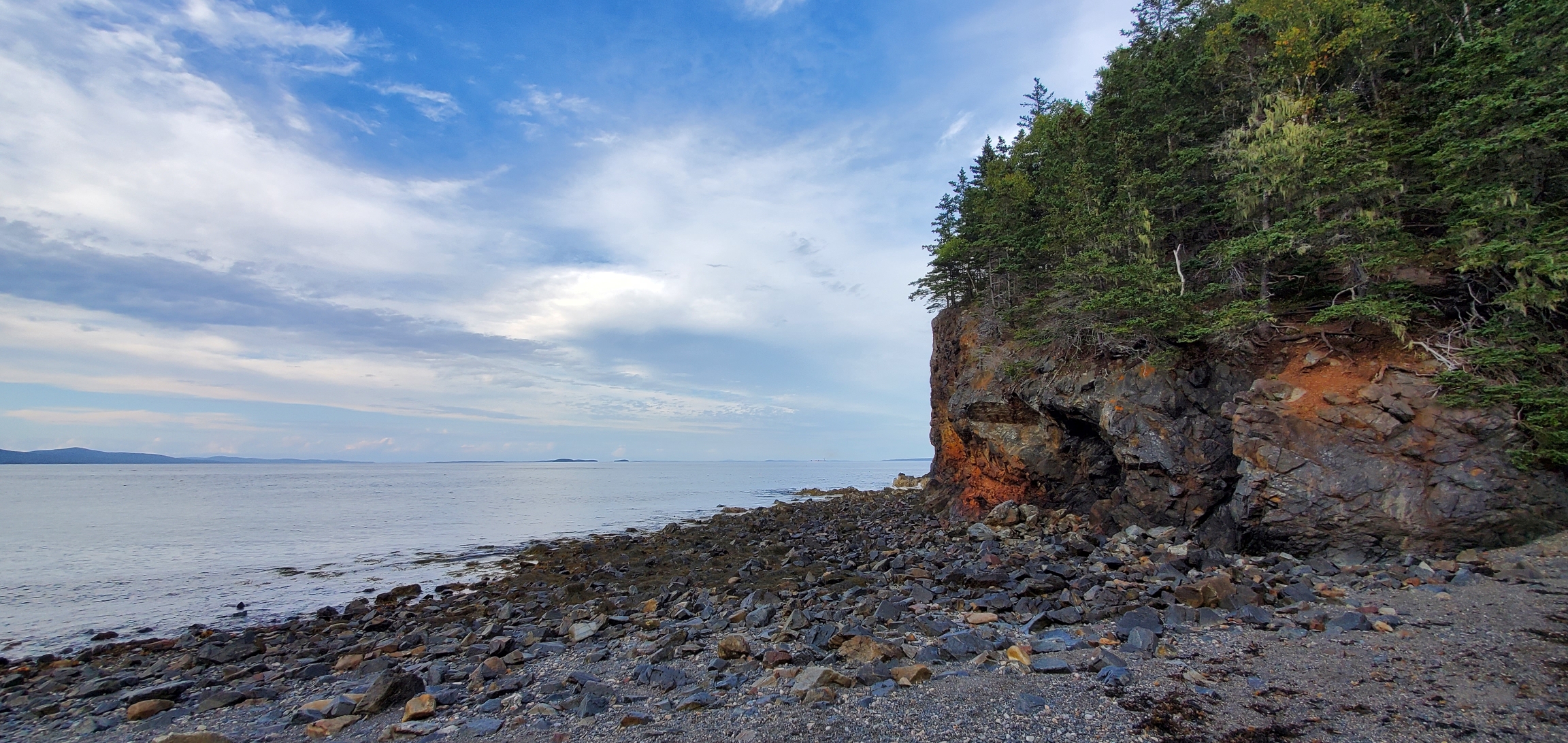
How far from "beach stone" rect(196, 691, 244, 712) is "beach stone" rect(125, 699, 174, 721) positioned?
39 cm

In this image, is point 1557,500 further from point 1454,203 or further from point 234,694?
point 234,694

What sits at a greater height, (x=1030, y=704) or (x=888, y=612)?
(x=1030, y=704)

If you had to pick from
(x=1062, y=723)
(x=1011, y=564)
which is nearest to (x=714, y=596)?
(x=1011, y=564)

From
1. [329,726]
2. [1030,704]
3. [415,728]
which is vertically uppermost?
[1030,704]

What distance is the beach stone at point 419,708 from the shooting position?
7.61 metres

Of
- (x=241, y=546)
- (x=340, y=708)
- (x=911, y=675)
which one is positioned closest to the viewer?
(x=911, y=675)

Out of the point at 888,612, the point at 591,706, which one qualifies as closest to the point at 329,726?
the point at 591,706

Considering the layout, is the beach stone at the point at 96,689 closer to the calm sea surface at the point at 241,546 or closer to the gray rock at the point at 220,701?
the gray rock at the point at 220,701

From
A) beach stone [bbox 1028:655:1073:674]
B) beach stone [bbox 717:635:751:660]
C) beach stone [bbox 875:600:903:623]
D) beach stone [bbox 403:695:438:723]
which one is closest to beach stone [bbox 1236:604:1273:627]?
beach stone [bbox 1028:655:1073:674]

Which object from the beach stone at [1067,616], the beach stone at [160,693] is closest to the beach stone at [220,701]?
the beach stone at [160,693]

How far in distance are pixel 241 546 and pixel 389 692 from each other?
2861 cm

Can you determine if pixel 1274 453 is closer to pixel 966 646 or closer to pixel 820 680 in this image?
pixel 966 646

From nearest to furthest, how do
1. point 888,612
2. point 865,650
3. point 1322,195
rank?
point 865,650, point 888,612, point 1322,195

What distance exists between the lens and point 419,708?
765 centimetres
